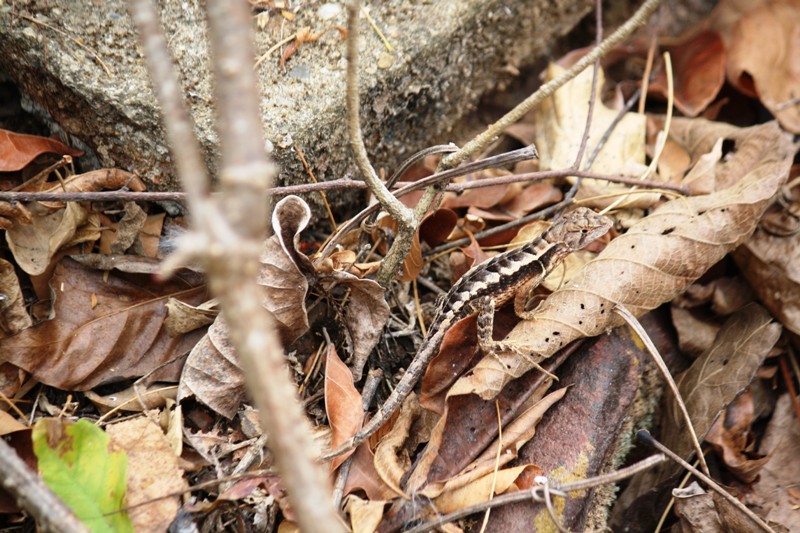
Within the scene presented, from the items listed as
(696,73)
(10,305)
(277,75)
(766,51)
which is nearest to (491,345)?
(277,75)

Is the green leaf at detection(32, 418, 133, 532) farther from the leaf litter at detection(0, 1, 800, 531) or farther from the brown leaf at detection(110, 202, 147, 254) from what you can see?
the brown leaf at detection(110, 202, 147, 254)

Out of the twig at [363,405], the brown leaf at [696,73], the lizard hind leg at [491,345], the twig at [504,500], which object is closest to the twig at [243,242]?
the twig at [504,500]

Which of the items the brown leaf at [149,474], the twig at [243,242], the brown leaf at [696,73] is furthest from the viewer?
the brown leaf at [696,73]

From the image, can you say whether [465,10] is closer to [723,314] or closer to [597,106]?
[597,106]

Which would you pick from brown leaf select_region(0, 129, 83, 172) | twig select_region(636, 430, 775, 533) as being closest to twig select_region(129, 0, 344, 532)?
twig select_region(636, 430, 775, 533)

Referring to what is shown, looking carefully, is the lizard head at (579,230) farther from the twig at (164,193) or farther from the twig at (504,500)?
the twig at (504,500)

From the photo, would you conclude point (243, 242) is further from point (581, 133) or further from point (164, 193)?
point (581, 133)
